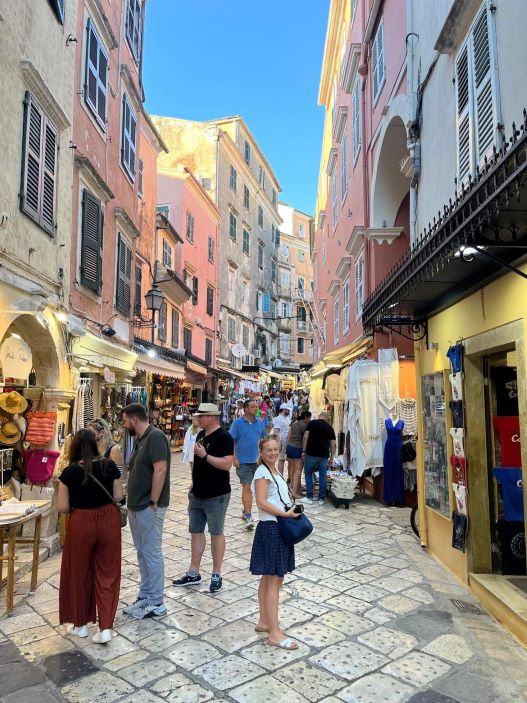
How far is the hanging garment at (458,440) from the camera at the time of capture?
18.5ft

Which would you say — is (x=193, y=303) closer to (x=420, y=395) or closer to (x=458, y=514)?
(x=420, y=395)

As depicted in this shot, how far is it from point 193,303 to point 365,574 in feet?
62.9

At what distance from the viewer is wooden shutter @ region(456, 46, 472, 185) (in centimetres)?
573

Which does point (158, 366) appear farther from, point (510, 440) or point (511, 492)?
point (511, 492)

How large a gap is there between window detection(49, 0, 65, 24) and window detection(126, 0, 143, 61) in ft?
16.6

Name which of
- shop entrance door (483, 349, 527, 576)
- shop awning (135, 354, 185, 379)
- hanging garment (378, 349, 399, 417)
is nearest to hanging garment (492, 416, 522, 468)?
shop entrance door (483, 349, 527, 576)

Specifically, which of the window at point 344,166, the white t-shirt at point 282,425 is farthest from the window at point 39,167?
the window at point 344,166

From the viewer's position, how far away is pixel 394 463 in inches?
382

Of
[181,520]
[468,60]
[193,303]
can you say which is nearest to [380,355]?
[181,520]

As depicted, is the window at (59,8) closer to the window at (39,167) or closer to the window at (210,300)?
the window at (39,167)

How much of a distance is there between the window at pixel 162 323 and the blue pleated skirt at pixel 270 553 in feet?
47.9

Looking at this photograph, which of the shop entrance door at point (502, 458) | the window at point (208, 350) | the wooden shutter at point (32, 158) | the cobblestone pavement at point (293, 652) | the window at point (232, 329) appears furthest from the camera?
the window at point (232, 329)

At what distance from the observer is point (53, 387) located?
762cm

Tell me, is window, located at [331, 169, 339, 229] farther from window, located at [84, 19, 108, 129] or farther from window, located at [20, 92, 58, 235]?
window, located at [20, 92, 58, 235]
